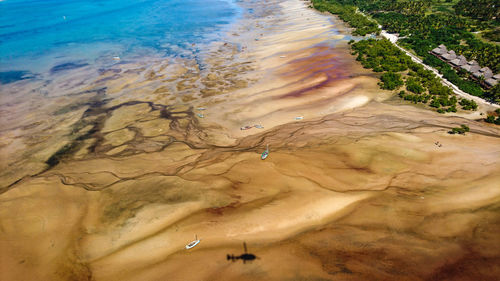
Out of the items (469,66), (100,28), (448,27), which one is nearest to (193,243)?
(469,66)

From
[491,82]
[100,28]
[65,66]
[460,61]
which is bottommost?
[491,82]

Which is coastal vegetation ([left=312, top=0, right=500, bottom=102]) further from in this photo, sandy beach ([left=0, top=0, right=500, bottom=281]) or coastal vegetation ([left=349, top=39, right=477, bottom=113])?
sandy beach ([left=0, top=0, right=500, bottom=281])

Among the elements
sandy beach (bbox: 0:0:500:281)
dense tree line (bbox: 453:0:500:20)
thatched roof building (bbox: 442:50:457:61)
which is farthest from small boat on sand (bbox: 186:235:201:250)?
dense tree line (bbox: 453:0:500:20)

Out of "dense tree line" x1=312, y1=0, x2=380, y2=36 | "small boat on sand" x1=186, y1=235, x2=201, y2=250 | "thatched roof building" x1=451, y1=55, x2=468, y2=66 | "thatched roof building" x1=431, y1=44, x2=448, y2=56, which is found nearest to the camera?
"small boat on sand" x1=186, y1=235, x2=201, y2=250

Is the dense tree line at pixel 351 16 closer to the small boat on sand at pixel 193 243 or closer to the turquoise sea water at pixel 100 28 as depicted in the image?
the turquoise sea water at pixel 100 28

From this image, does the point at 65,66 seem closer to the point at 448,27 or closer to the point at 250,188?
the point at 250,188
